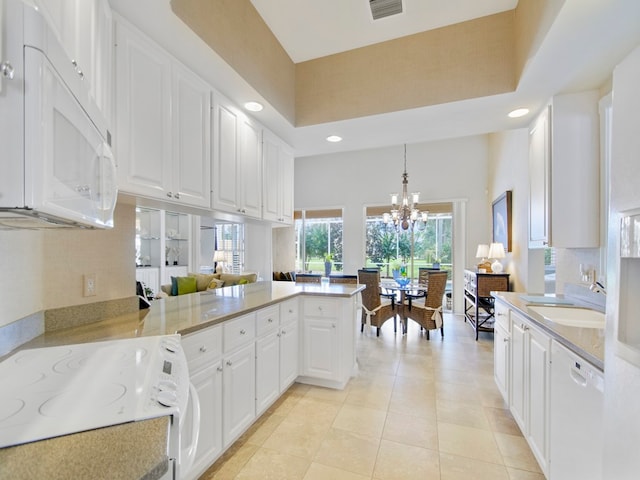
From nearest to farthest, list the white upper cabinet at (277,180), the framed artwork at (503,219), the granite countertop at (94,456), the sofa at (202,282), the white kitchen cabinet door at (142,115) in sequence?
1. the granite countertop at (94,456)
2. the white kitchen cabinet door at (142,115)
3. the white upper cabinet at (277,180)
4. the sofa at (202,282)
5. the framed artwork at (503,219)

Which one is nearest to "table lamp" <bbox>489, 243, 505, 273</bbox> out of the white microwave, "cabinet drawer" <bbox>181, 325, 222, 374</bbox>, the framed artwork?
the framed artwork

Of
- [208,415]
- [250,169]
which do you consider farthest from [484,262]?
[208,415]

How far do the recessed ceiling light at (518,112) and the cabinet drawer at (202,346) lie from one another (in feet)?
9.38

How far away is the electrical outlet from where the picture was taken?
161 cm

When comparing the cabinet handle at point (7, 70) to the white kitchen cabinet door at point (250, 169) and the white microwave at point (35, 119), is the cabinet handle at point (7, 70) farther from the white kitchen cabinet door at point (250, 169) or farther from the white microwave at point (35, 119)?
the white kitchen cabinet door at point (250, 169)

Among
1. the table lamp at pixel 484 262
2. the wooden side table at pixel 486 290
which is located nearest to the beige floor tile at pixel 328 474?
the wooden side table at pixel 486 290

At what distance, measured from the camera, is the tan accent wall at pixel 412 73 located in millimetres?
2227

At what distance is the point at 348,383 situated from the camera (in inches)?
114

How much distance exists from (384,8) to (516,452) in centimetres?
320

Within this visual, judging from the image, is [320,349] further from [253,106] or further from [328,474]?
[253,106]

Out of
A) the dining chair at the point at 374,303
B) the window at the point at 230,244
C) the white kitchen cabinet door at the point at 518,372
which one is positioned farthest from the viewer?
the window at the point at 230,244

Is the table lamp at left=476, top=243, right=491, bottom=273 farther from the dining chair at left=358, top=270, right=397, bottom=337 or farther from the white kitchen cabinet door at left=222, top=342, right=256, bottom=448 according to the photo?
the white kitchen cabinet door at left=222, top=342, right=256, bottom=448

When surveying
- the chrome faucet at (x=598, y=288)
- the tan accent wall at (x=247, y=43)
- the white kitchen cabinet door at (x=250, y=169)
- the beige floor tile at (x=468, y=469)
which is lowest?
the beige floor tile at (x=468, y=469)

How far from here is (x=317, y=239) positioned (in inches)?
293
